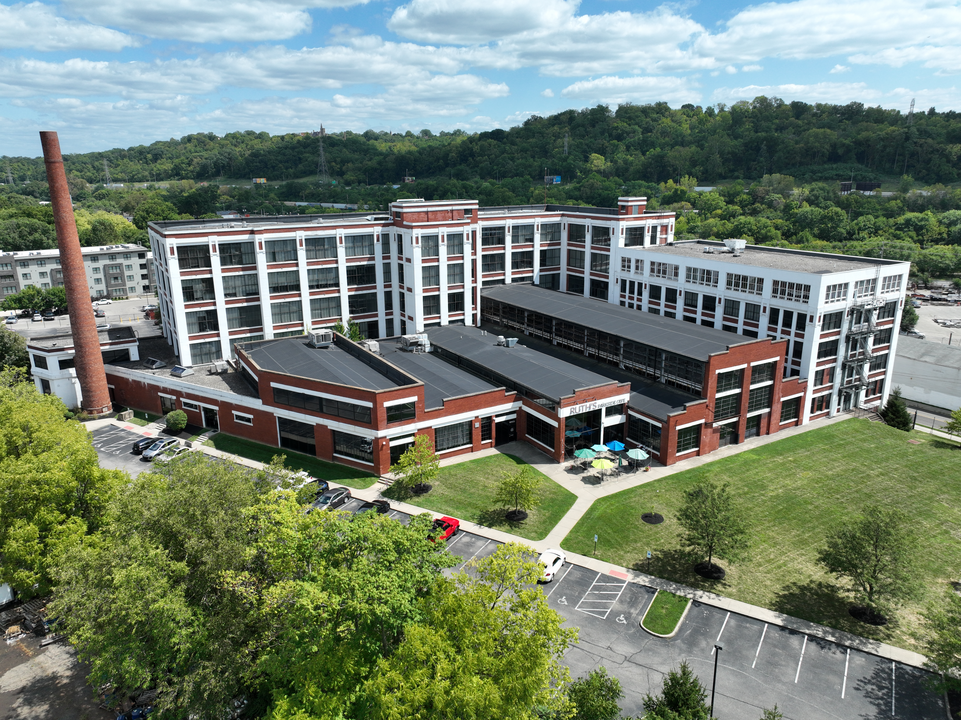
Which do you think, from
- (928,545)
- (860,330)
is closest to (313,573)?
(928,545)

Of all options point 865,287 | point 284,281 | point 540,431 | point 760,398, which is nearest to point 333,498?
point 540,431

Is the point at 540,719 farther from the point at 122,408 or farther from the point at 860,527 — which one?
the point at 122,408

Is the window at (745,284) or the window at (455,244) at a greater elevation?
the window at (455,244)

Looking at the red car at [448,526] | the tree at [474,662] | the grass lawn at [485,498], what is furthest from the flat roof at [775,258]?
the tree at [474,662]

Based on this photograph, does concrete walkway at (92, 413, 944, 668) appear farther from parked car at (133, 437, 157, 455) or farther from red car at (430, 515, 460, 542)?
parked car at (133, 437, 157, 455)

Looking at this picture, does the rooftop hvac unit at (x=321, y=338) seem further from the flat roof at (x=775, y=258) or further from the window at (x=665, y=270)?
the flat roof at (x=775, y=258)
